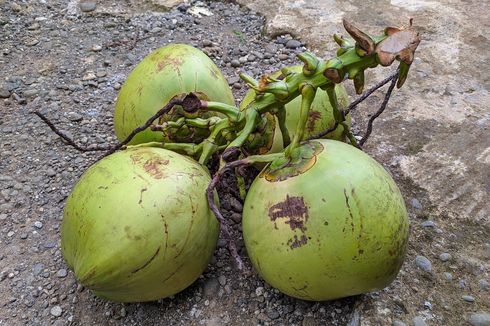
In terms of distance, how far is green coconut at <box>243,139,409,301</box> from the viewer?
58.2 inches

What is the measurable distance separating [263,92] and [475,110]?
130 cm

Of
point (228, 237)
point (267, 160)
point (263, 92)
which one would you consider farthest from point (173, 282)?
point (263, 92)

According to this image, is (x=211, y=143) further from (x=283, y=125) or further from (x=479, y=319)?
(x=479, y=319)

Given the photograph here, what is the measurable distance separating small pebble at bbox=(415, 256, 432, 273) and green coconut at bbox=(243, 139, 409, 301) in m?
0.34

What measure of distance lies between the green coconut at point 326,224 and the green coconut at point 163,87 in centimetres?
38

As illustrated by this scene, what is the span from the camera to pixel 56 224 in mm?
2139

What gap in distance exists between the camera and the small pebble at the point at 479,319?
1.72 meters

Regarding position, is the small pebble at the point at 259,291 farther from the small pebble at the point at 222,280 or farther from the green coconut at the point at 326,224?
the green coconut at the point at 326,224

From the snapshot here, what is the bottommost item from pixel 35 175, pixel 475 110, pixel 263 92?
pixel 35 175

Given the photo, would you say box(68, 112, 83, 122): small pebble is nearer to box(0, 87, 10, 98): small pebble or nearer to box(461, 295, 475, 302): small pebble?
box(0, 87, 10, 98): small pebble

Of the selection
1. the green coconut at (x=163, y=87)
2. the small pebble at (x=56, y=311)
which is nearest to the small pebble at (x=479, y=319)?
the green coconut at (x=163, y=87)

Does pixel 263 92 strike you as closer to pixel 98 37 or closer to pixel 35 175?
pixel 35 175

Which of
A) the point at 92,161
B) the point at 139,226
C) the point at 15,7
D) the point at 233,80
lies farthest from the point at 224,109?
the point at 15,7

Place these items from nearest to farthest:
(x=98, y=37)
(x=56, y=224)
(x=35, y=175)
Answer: (x=56, y=224), (x=35, y=175), (x=98, y=37)
